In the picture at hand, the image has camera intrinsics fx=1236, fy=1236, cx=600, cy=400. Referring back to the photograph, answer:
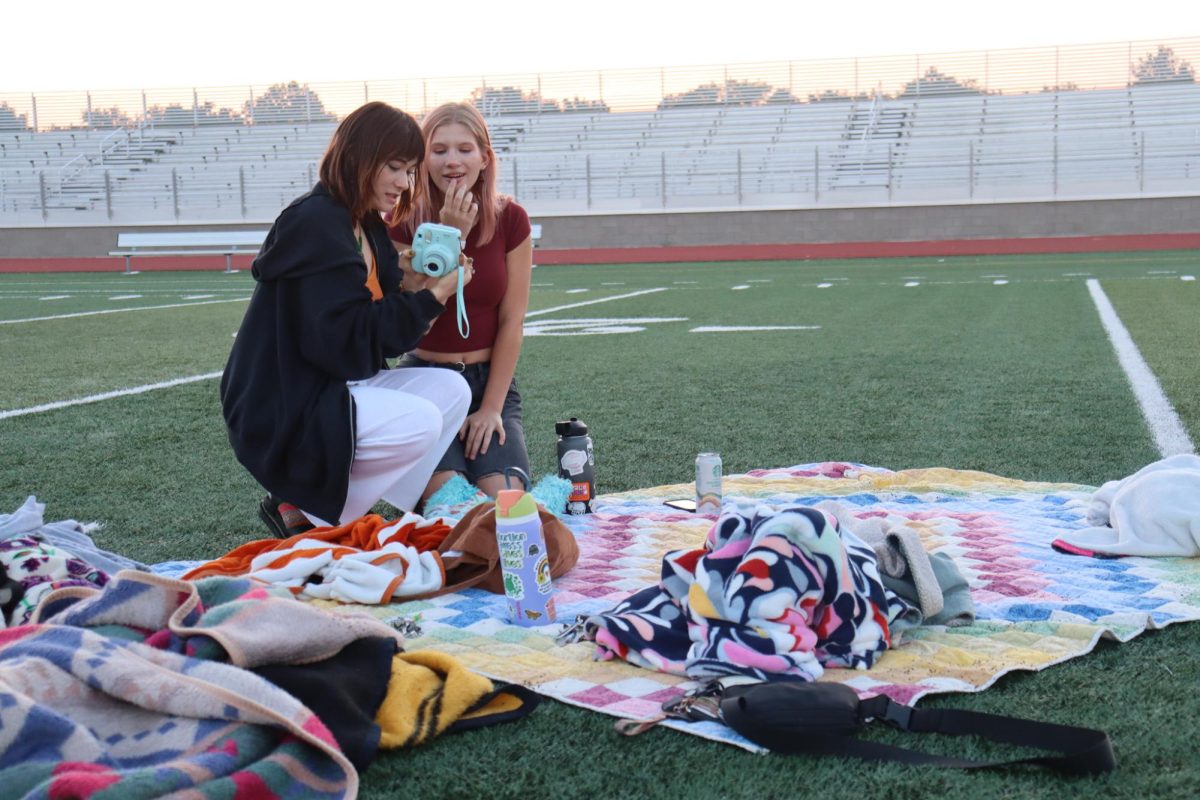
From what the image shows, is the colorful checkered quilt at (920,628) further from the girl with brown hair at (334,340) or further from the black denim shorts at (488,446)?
the girl with brown hair at (334,340)

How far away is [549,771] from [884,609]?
0.92 meters

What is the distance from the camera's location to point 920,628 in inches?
108

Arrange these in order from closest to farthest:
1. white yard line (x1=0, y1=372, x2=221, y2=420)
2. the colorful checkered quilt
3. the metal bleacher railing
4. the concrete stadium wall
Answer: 1. the colorful checkered quilt
2. white yard line (x1=0, y1=372, x2=221, y2=420)
3. the concrete stadium wall
4. the metal bleacher railing

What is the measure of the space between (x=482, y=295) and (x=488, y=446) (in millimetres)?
526

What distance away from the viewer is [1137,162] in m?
28.3

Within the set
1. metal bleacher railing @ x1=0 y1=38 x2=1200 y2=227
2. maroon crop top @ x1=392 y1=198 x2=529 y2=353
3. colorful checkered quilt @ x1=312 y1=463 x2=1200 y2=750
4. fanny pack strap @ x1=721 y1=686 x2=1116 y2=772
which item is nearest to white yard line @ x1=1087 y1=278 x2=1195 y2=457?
colorful checkered quilt @ x1=312 y1=463 x2=1200 y2=750

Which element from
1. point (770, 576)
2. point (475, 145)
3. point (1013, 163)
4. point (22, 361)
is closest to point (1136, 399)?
point (475, 145)

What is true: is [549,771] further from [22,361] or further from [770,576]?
[22,361]

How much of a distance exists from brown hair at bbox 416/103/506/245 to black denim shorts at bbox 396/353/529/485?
45cm

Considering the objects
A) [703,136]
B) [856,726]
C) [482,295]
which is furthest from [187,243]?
[856,726]

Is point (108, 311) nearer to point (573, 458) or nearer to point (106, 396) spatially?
point (106, 396)

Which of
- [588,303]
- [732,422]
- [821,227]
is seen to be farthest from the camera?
[821,227]

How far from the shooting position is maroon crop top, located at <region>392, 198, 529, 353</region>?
13.9 ft

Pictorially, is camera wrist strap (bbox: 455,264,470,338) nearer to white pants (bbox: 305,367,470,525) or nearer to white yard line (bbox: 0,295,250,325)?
white pants (bbox: 305,367,470,525)
